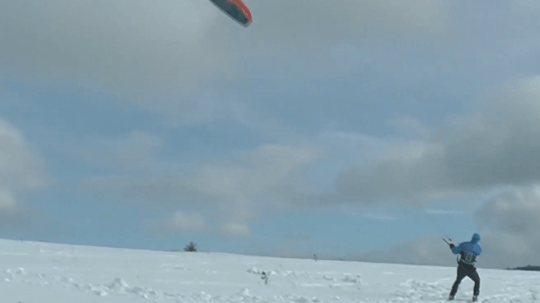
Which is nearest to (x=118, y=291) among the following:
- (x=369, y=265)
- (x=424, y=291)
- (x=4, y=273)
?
(x=4, y=273)

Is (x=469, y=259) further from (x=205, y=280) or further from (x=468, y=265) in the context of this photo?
(x=205, y=280)

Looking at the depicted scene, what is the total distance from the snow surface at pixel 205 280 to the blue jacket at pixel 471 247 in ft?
4.15

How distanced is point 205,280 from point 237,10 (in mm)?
15258

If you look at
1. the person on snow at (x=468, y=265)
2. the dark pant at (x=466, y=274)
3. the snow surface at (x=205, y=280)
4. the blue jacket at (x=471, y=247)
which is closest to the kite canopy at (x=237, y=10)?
the snow surface at (x=205, y=280)

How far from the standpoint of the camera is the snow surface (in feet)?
39.7

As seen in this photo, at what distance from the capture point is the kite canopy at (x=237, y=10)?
2633 cm

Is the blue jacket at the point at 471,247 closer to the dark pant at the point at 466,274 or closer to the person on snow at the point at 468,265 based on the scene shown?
the person on snow at the point at 468,265

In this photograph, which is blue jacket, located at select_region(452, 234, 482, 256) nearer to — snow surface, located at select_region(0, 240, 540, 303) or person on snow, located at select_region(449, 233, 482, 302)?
person on snow, located at select_region(449, 233, 482, 302)

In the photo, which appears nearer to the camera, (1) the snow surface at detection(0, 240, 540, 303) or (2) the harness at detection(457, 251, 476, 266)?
(1) the snow surface at detection(0, 240, 540, 303)

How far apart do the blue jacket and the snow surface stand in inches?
49.8

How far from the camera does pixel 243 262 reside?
1767cm

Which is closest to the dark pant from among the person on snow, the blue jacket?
the person on snow

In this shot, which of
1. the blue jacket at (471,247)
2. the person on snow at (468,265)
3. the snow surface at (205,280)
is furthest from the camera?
the blue jacket at (471,247)

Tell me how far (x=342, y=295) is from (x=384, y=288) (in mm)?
2027
